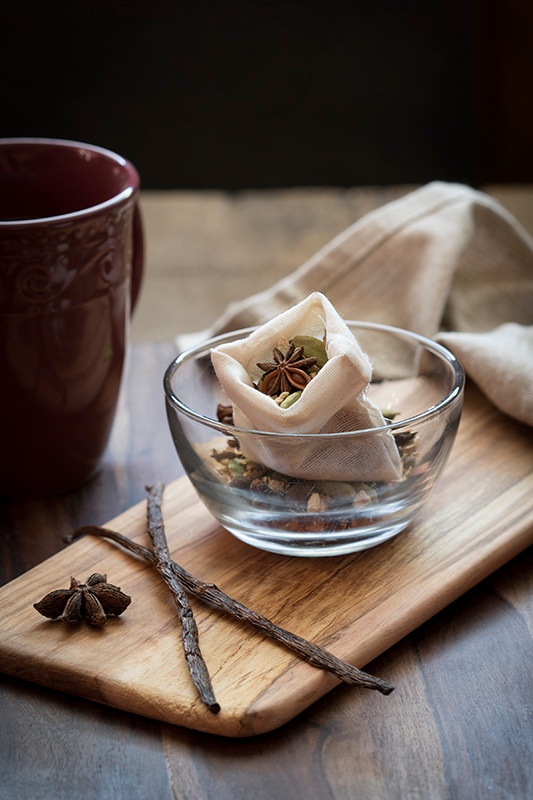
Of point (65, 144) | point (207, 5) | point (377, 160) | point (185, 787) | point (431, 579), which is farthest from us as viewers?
point (377, 160)

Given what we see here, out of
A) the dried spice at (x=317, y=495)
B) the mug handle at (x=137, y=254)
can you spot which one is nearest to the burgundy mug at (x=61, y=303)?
the mug handle at (x=137, y=254)

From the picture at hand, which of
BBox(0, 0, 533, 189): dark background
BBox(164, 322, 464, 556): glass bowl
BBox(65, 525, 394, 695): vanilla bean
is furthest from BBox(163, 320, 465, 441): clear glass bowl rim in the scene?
BBox(0, 0, 533, 189): dark background

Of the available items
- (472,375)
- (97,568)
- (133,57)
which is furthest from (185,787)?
(133,57)

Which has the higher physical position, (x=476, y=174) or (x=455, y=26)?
(x=455, y=26)

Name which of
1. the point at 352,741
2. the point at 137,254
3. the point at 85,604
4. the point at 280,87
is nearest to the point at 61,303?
the point at 137,254

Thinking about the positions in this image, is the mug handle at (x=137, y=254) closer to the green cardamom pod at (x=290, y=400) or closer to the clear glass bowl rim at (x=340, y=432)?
the clear glass bowl rim at (x=340, y=432)

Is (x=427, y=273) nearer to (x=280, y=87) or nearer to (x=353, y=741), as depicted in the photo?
(x=353, y=741)

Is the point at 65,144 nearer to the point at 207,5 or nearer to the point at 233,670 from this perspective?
the point at 233,670
